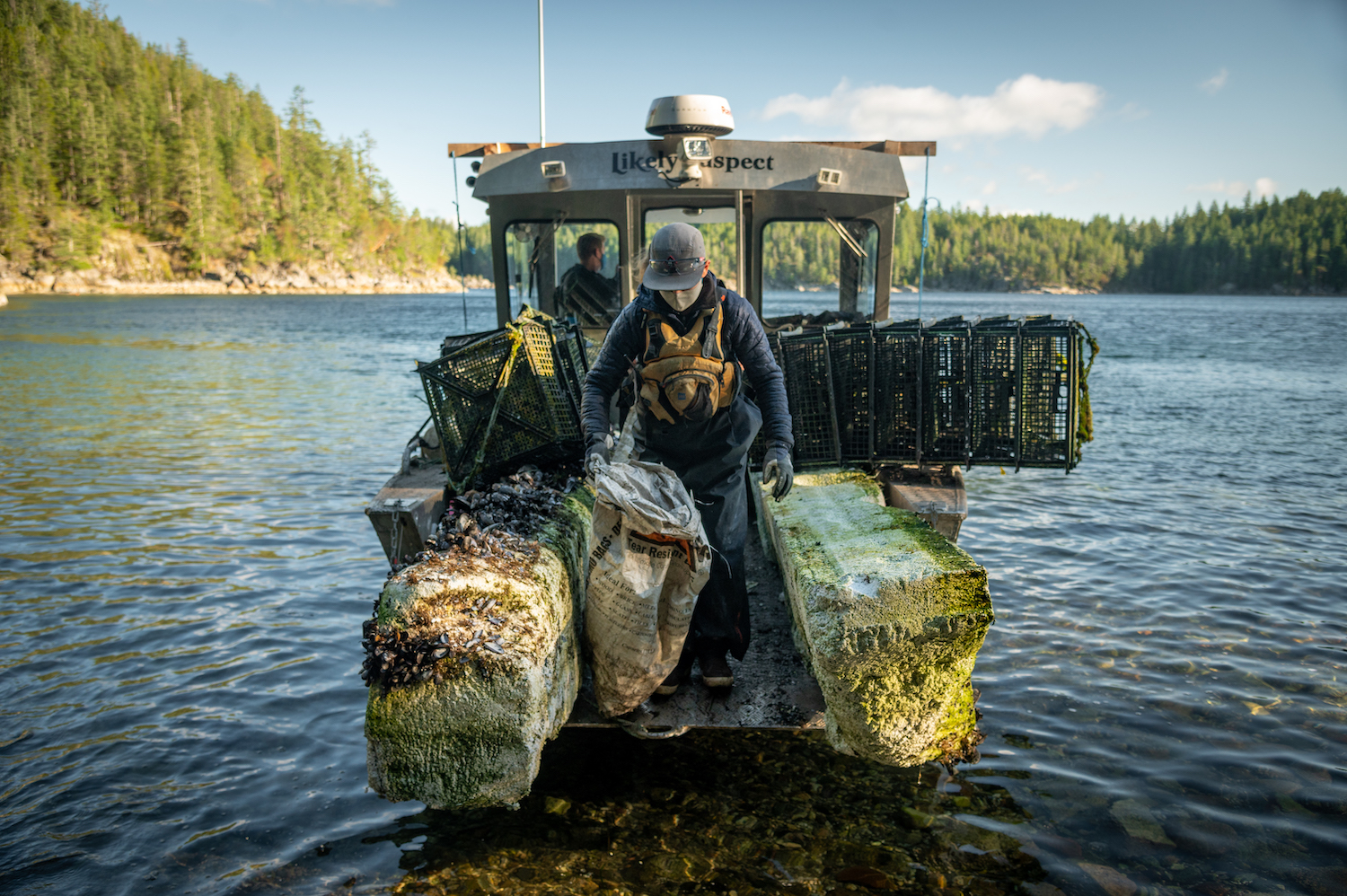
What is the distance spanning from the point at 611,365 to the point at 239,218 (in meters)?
118

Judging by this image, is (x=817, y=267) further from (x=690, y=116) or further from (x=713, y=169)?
(x=690, y=116)

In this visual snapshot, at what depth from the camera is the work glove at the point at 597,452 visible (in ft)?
12.2

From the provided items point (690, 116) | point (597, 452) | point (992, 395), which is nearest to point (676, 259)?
point (597, 452)

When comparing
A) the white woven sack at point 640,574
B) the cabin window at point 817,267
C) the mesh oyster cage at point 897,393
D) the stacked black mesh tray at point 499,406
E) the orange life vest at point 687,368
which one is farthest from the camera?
the cabin window at point 817,267

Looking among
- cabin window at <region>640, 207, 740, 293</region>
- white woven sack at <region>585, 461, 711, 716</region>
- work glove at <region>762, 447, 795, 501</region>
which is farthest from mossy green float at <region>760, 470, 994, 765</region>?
cabin window at <region>640, 207, 740, 293</region>

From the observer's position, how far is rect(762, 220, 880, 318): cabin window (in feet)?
23.8

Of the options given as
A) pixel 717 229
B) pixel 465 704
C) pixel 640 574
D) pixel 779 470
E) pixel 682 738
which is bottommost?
pixel 682 738

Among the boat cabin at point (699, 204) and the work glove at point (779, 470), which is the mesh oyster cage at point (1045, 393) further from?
the boat cabin at point (699, 204)

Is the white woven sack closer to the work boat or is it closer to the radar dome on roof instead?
the work boat

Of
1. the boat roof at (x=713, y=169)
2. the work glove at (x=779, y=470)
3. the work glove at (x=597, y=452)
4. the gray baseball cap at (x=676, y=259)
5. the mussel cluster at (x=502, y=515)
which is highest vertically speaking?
the boat roof at (x=713, y=169)

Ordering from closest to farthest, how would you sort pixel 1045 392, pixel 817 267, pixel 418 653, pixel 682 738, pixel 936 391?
pixel 418 653 < pixel 682 738 < pixel 1045 392 < pixel 936 391 < pixel 817 267

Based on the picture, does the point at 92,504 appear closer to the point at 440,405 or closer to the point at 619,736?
the point at 440,405

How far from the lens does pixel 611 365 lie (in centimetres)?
402

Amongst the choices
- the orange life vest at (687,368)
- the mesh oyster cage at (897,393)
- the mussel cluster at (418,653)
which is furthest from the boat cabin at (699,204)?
the mussel cluster at (418,653)
